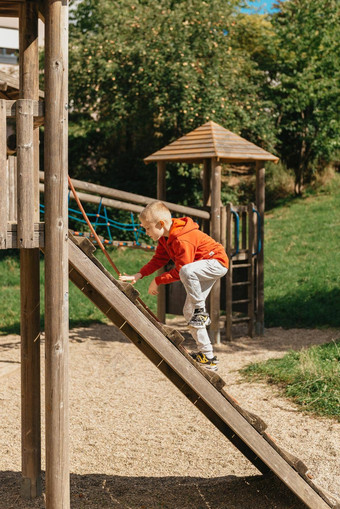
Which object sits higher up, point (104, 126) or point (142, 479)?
point (104, 126)

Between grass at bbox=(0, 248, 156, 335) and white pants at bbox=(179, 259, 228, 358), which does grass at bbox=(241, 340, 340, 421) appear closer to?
white pants at bbox=(179, 259, 228, 358)

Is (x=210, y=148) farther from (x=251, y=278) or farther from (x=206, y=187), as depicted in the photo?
(x=251, y=278)

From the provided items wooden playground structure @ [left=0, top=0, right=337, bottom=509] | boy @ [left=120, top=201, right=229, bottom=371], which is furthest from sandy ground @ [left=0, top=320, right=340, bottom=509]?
boy @ [left=120, top=201, right=229, bottom=371]

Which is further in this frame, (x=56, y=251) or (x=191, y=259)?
(x=191, y=259)

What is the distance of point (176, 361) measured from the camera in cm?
411

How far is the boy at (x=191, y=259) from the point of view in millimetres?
4414

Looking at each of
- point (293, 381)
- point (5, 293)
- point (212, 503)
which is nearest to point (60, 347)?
point (212, 503)

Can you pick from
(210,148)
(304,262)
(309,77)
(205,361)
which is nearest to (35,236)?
(205,361)

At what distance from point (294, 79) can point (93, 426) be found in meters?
A: 15.8

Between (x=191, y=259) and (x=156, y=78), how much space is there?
1348cm

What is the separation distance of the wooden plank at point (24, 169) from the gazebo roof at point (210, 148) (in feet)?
19.1

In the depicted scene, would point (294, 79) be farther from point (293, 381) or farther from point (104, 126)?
point (293, 381)

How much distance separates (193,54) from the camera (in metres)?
17.5

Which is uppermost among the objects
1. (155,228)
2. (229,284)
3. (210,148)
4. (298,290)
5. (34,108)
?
(210,148)
